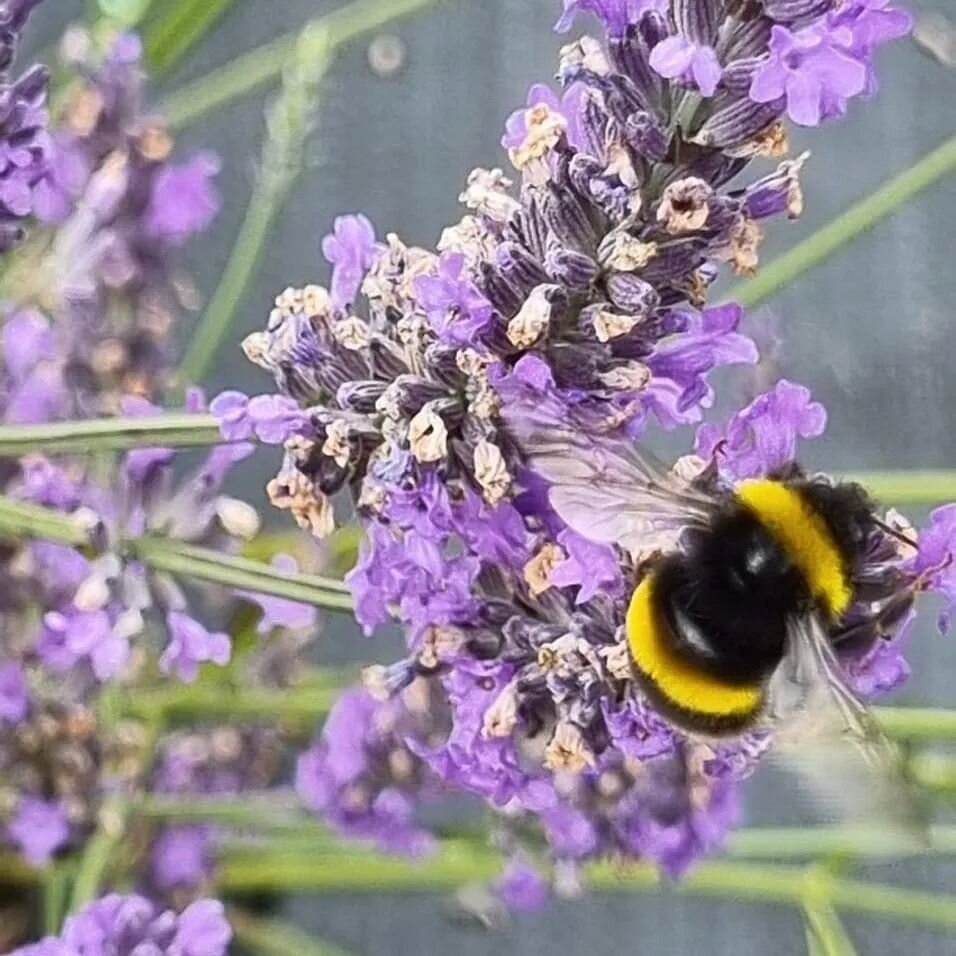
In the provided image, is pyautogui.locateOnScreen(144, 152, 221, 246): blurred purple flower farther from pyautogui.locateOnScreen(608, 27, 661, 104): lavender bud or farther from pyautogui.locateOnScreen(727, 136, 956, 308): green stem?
pyautogui.locateOnScreen(608, 27, 661, 104): lavender bud

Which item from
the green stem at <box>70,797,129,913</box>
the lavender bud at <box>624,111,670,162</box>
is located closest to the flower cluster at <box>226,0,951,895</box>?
the lavender bud at <box>624,111,670,162</box>

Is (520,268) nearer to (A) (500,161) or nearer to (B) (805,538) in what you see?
(B) (805,538)

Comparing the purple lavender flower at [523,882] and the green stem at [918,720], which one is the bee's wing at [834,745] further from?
the purple lavender flower at [523,882]

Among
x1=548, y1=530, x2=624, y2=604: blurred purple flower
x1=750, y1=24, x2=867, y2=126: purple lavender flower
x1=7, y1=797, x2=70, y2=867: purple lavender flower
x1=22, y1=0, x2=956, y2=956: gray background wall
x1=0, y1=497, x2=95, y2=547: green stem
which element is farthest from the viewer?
x1=22, y1=0, x2=956, y2=956: gray background wall

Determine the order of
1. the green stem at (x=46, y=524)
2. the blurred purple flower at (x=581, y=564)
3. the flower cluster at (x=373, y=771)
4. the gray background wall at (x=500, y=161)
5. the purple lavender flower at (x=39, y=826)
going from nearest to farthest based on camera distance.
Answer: the blurred purple flower at (x=581, y=564)
the green stem at (x=46, y=524)
the flower cluster at (x=373, y=771)
the purple lavender flower at (x=39, y=826)
the gray background wall at (x=500, y=161)

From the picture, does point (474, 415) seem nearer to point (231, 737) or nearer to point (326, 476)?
point (326, 476)

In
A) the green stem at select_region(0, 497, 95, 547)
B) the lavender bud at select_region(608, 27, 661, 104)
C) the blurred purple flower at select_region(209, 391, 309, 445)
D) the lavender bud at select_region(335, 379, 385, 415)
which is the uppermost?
the lavender bud at select_region(608, 27, 661, 104)

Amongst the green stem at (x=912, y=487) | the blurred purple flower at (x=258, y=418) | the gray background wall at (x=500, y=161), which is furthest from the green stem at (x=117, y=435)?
the gray background wall at (x=500, y=161)
